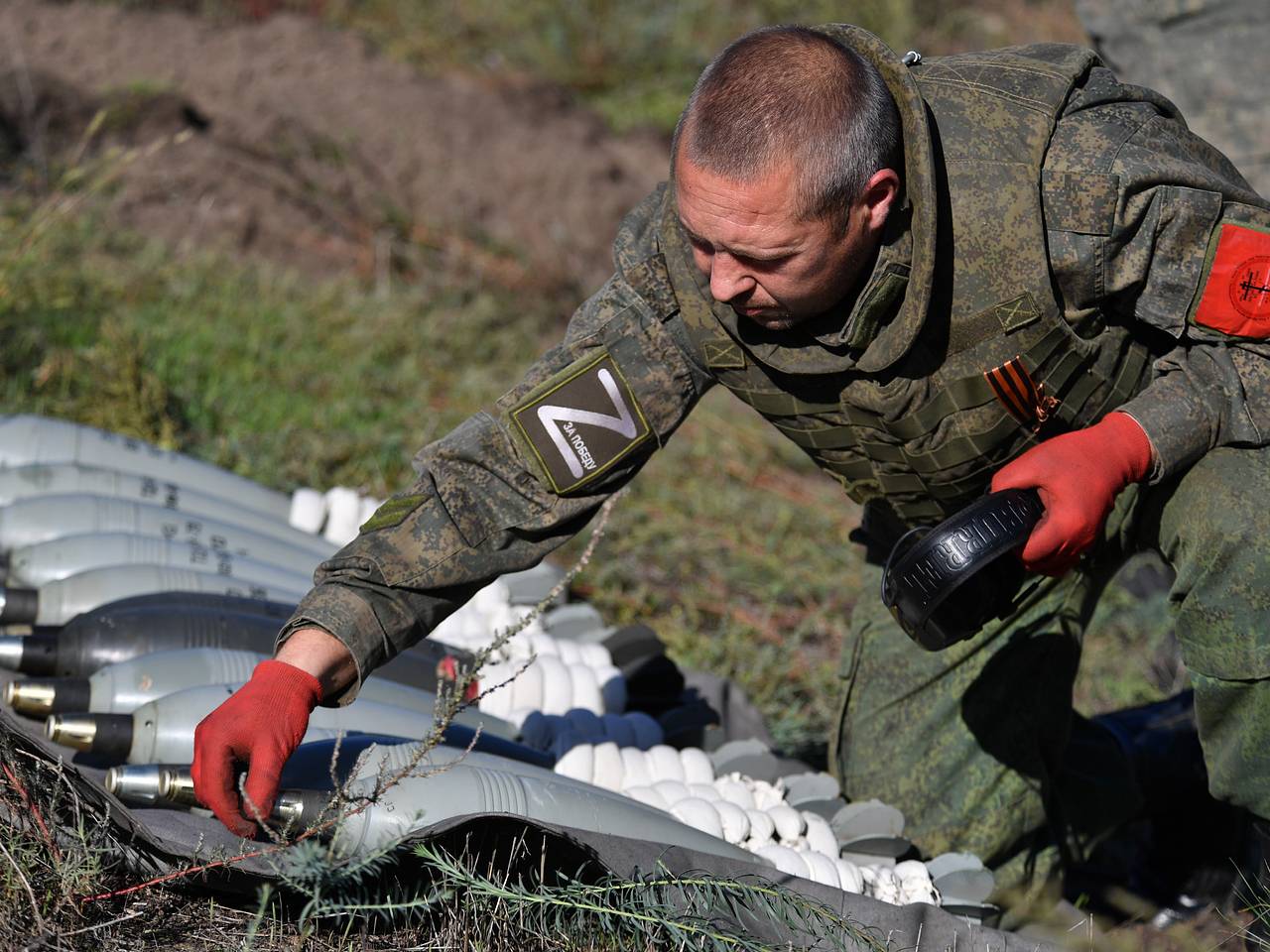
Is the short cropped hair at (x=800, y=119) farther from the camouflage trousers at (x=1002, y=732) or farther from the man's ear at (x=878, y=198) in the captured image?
the camouflage trousers at (x=1002, y=732)

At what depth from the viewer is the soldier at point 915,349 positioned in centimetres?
258

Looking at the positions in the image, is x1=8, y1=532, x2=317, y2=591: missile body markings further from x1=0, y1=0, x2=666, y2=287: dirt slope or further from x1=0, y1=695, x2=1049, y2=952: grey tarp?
x1=0, y1=0, x2=666, y2=287: dirt slope

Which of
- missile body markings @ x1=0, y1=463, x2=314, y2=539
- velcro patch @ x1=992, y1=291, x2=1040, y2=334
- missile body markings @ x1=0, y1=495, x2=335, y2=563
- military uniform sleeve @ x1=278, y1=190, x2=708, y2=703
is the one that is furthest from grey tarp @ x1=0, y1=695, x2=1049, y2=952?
missile body markings @ x1=0, y1=463, x2=314, y2=539

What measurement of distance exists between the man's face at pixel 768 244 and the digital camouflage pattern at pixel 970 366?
0.09m

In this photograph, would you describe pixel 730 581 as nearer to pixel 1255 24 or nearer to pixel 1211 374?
pixel 1211 374

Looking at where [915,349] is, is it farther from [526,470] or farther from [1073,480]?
[526,470]

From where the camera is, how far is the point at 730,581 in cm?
513

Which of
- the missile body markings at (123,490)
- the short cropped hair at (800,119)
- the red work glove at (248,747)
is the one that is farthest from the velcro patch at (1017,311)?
the missile body markings at (123,490)

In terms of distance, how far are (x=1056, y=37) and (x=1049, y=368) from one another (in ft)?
22.3

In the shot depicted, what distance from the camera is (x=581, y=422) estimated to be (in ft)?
9.57

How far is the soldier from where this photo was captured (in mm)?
2582

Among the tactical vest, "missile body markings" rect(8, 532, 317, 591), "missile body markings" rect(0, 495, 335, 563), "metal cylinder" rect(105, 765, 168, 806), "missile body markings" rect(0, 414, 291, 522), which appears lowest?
"metal cylinder" rect(105, 765, 168, 806)

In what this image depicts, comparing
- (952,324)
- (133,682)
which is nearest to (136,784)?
(133,682)

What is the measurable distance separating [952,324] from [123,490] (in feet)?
8.75
